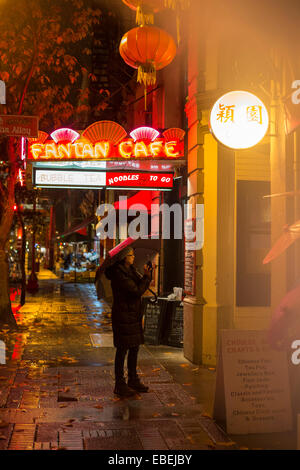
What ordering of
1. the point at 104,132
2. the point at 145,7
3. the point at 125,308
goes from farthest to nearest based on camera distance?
the point at 104,132 < the point at 145,7 < the point at 125,308

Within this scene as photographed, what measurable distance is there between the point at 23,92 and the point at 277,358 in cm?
1067

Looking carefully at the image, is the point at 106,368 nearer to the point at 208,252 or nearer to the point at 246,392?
the point at 208,252

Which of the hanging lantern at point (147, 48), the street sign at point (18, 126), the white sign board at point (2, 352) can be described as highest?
the hanging lantern at point (147, 48)

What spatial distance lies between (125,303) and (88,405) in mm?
1517

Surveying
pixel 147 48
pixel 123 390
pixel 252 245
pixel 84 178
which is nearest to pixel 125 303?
pixel 123 390

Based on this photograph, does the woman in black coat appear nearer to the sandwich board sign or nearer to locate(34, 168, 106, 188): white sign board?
the sandwich board sign

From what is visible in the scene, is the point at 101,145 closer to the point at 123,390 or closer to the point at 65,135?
the point at 65,135

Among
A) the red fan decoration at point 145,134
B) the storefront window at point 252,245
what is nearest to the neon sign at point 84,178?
the red fan decoration at point 145,134

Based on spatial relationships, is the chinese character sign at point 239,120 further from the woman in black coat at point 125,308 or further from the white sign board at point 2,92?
the white sign board at point 2,92

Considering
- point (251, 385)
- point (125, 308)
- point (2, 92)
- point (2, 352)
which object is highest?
point (2, 92)

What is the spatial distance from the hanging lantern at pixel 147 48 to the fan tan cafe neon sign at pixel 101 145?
295 cm

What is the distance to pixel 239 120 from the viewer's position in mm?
7602

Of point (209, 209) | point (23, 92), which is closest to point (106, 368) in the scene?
point (209, 209)

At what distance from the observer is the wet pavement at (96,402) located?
5.50 m
